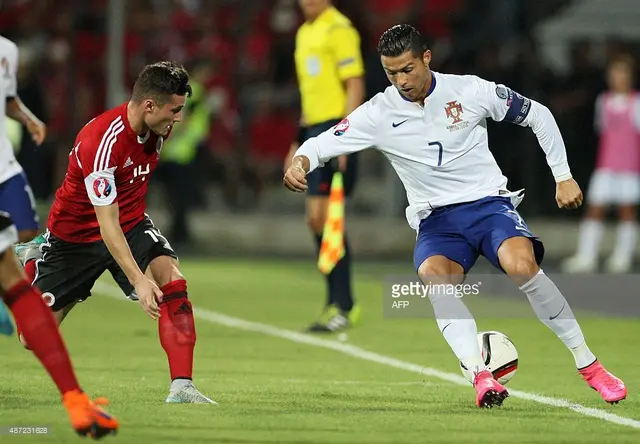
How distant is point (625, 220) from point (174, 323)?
10.2 meters

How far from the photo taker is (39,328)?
6.11 meters

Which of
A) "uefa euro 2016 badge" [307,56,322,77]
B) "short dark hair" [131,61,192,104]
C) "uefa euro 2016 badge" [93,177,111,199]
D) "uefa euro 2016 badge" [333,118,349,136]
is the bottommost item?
"uefa euro 2016 badge" [307,56,322,77]

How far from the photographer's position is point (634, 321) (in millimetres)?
12289

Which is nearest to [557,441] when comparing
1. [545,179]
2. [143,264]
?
[143,264]

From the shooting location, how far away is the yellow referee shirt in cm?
1147

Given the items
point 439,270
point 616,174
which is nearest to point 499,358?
point 439,270

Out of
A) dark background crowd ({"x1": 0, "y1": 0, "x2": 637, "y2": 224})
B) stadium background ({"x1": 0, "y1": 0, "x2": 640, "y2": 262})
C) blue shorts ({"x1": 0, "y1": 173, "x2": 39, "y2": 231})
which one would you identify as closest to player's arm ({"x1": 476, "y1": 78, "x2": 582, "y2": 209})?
blue shorts ({"x1": 0, "y1": 173, "x2": 39, "y2": 231})

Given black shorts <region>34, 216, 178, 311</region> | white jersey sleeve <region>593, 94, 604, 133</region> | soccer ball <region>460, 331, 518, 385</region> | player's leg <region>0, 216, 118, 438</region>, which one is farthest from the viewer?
white jersey sleeve <region>593, 94, 604, 133</region>

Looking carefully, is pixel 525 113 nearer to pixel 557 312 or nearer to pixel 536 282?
pixel 536 282

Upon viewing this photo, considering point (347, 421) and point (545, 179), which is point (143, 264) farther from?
point (545, 179)

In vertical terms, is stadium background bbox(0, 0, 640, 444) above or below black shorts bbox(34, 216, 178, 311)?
below

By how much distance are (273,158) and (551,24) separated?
424 cm

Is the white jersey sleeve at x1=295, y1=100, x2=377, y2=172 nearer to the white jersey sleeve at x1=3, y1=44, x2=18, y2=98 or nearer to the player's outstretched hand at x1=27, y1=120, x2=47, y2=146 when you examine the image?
the player's outstretched hand at x1=27, y1=120, x2=47, y2=146

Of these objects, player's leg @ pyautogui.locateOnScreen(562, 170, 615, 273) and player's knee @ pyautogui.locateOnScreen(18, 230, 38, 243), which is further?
player's leg @ pyautogui.locateOnScreen(562, 170, 615, 273)
